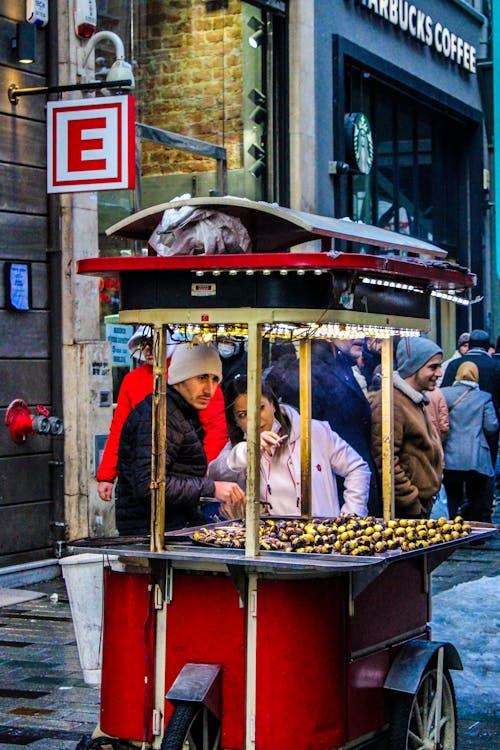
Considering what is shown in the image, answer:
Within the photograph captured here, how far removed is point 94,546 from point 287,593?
0.83 metres

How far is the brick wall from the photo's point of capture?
504 inches

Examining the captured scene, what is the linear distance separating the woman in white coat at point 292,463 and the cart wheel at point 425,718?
132 cm

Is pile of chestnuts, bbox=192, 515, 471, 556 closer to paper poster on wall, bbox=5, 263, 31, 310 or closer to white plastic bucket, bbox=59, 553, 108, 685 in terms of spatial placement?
white plastic bucket, bbox=59, 553, 108, 685

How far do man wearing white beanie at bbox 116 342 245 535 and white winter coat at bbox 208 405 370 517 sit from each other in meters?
0.19

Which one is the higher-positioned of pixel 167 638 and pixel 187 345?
pixel 187 345

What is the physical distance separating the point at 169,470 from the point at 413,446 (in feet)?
8.65

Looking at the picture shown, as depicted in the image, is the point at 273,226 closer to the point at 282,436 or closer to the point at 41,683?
the point at 282,436

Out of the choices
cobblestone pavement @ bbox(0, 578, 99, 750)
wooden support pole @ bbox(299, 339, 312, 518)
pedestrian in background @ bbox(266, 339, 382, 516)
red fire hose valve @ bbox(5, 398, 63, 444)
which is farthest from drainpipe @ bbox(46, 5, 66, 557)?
wooden support pole @ bbox(299, 339, 312, 518)

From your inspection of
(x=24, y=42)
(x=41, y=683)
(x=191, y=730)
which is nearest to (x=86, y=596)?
(x=41, y=683)

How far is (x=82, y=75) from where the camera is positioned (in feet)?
36.8

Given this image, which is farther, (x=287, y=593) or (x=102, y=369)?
(x=102, y=369)

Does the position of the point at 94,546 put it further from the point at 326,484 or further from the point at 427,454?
the point at 427,454

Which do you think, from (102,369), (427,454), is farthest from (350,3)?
(427,454)

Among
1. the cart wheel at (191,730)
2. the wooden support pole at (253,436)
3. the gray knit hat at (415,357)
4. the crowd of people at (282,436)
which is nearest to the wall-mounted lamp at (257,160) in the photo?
the crowd of people at (282,436)
